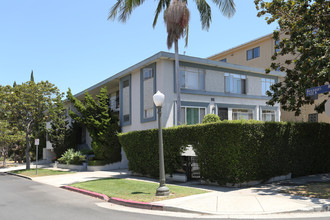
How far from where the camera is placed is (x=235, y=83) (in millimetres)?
25859

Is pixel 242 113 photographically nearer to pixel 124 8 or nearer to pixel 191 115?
pixel 191 115

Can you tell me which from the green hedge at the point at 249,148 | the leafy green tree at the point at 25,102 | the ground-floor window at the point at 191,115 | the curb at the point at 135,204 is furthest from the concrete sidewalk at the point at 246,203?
the leafy green tree at the point at 25,102

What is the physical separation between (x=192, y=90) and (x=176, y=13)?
602 cm

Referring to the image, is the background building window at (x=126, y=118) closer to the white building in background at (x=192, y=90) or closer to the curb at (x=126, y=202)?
the white building in background at (x=192, y=90)

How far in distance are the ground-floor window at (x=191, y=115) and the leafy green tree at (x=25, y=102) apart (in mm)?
13939

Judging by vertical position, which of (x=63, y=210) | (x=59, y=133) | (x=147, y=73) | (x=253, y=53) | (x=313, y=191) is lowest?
(x=63, y=210)

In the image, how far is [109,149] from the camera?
2631 cm

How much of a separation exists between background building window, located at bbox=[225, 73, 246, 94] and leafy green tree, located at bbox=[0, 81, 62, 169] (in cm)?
1649

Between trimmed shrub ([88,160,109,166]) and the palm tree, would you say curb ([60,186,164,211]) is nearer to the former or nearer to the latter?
the palm tree

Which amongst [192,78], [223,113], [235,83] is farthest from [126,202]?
[235,83]

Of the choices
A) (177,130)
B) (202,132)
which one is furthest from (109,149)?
(202,132)

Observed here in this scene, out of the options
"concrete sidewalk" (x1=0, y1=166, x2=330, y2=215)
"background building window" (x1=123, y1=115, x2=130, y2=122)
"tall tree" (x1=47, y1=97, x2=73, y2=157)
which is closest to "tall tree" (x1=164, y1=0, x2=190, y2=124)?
"background building window" (x1=123, y1=115, x2=130, y2=122)

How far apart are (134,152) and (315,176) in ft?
33.3

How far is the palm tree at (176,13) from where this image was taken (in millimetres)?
18953
